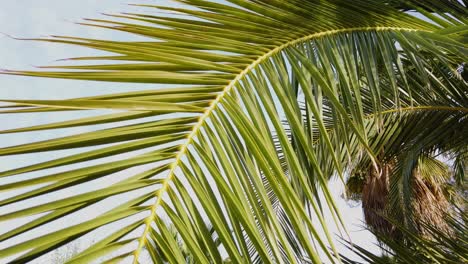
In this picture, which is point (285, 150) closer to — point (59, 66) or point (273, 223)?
point (273, 223)

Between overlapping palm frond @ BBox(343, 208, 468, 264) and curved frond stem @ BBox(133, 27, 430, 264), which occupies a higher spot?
curved frond stem @ BBox(133, 27, 430, 264)

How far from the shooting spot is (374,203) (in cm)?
882

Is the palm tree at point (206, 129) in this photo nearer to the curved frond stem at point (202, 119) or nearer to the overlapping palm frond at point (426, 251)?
the curved frond stem at point (202, 119)

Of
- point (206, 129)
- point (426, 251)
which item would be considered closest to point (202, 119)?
point (206, 129)

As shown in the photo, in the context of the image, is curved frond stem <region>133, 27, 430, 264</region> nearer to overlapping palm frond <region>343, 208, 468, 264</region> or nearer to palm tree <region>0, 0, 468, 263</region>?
palm tree <region>0, 0, 468, 263</region>

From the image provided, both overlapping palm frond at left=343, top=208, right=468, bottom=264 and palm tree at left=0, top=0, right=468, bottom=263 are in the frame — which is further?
overlapping palm frond at left=343, top=208, right=468, bottom=264

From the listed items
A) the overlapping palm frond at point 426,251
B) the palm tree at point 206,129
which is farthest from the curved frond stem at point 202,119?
the overlapping palm frond at point 426,251

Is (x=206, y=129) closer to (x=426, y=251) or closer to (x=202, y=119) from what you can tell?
(x=202, y=119)

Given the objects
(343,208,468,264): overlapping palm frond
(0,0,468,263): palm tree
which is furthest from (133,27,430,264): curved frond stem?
(343,208,468,264): overlapping palm frond

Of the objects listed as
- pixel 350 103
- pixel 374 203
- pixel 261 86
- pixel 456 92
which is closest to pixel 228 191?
pixel 261 86

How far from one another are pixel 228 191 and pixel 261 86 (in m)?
0.30

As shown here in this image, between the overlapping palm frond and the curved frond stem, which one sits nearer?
the curved frond stem

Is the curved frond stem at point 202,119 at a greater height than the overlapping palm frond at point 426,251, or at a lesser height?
greater

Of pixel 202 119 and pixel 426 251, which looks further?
pixel 426 251
